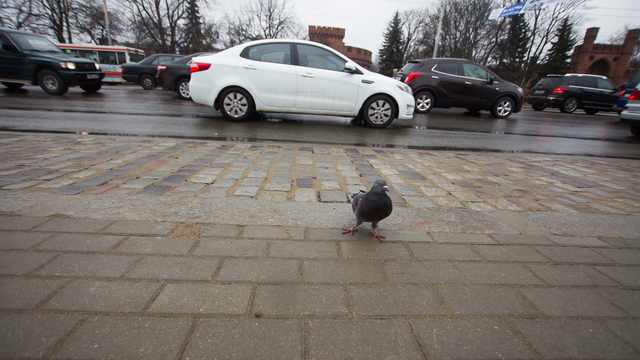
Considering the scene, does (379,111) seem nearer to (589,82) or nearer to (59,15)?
(589,82)

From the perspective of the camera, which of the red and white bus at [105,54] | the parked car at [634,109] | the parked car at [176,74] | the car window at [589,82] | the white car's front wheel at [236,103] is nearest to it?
the white car's front wheel at [236,103]

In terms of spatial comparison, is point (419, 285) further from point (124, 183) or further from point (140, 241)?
point (124, 183)

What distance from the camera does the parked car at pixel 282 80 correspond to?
6512 mm

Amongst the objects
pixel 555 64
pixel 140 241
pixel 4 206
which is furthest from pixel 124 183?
pixel 555 64

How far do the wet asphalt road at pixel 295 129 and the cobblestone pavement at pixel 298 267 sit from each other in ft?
7.72

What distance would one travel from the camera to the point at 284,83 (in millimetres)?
6590

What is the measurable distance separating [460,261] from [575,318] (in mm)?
632

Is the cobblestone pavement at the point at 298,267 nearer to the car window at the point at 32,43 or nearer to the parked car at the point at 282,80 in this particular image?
the parked car at the point at 282,80

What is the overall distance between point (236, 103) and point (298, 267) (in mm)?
5721

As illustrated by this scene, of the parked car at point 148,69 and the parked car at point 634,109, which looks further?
the parked car at point 148,69

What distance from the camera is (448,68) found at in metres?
10.5

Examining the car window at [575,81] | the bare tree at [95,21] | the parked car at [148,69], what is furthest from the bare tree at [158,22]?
the car window at [575,81]

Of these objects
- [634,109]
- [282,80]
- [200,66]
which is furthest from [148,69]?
[634,109]

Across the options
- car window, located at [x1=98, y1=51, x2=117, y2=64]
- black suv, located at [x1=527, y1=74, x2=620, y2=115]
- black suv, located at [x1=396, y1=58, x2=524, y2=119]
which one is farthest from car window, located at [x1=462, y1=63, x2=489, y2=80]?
car window, located at [x1=98, y1=51, x2=117, y2=64]
